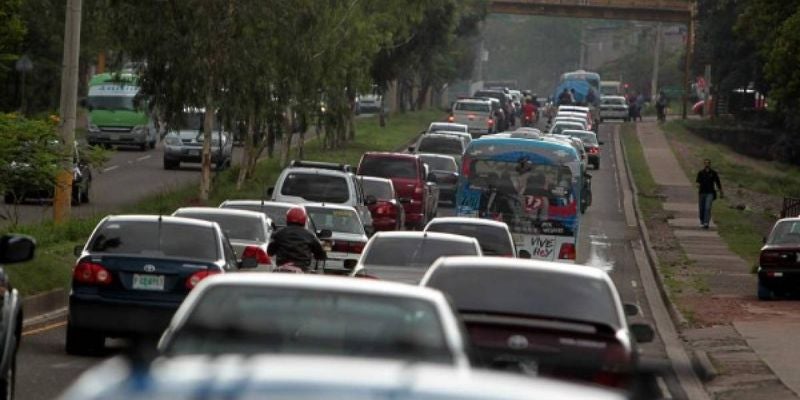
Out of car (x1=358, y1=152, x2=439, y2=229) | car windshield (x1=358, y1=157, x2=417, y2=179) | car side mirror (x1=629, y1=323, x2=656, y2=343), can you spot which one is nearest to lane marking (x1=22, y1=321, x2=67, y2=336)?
car side mirror (x1=629, y1=323, x2=656, y2=343)

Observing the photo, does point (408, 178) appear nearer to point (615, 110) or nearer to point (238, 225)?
point (238, 225)

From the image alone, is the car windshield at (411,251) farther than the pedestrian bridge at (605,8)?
No

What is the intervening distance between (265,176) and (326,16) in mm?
5100

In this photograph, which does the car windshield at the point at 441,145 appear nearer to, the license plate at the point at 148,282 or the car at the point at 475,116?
the car at the point at 475,116

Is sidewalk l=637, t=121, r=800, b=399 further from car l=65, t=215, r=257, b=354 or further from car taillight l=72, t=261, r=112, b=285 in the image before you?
car taillight l=72, t=261, r=112, b=285

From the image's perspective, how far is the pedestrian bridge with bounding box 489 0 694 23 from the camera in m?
114

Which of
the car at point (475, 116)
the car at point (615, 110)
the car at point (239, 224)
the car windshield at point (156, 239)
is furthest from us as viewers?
the car at point (615, 110)

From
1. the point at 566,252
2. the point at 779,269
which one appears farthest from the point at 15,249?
the point at 566,252

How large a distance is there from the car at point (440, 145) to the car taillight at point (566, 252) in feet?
83.2

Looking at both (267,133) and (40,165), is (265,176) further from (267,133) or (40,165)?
(40,165)

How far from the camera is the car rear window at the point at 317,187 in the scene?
3278cm

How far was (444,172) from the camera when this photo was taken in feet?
163

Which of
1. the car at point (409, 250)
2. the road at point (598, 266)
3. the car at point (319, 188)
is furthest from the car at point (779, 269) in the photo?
the car at point (409, 250)

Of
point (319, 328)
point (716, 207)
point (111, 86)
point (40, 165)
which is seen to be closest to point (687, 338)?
point (40, 165)
